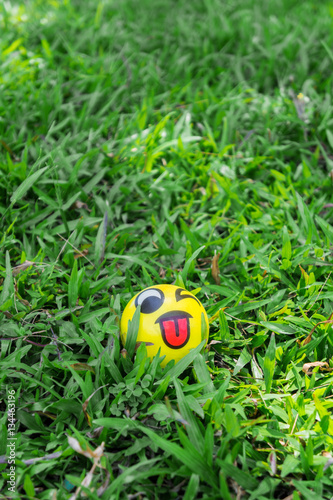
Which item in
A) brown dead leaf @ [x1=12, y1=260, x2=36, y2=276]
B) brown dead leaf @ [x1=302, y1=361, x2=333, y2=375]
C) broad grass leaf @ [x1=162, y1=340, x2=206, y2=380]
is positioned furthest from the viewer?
brown dead leaf @ [x1=12, y1=260, x2=36, y2=276]

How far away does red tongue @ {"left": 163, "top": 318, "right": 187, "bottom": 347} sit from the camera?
161cm

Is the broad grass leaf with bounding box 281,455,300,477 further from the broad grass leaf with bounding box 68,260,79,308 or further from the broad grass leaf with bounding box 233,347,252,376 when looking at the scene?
the broad grass leaf with bounding box 68,260,79,308

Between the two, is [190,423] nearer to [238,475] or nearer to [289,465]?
[238,475]

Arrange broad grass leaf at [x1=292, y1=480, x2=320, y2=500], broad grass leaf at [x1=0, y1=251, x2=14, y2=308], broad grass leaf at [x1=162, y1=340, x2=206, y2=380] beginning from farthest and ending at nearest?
1. broad grass leaf at [x1=0, y1=251, x2=14, y2=308]
2. broad grass leaf at [x1=162, y1=340, x2=206, y2=380]
3. broad grass leaf at [x1=292, y1=480, x2=320, y2=500]

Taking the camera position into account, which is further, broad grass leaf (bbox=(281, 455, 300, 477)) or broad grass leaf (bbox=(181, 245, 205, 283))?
broad grass leaf (bbox=(181, 245, 205, 283))

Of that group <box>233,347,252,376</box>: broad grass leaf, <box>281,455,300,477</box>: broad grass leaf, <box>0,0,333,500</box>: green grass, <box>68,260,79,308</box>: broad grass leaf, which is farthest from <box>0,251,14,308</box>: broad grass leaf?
<box>281,455,300,477</box>: broad grass leaf

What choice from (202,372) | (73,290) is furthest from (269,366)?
(73,290)

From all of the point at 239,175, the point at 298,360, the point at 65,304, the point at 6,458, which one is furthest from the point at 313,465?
the point at 239,175

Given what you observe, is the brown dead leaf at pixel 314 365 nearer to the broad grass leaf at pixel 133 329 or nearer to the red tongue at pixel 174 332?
the red tongue at pixel 174 332

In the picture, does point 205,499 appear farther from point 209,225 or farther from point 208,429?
point 209,225

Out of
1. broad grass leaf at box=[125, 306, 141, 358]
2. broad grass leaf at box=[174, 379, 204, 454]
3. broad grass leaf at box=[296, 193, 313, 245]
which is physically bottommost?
broad grass leaf at box=[296, 193, 313, 245]

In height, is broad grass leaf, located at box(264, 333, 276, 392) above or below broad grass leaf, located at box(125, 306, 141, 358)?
below

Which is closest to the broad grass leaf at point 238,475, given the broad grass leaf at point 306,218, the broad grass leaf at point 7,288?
the broad grass leaf at point 7,288

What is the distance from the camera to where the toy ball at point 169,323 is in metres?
1.61
